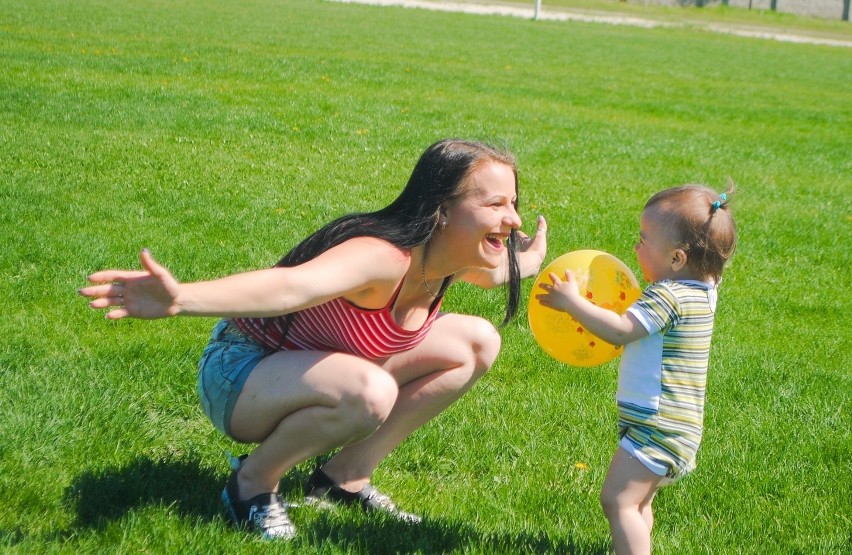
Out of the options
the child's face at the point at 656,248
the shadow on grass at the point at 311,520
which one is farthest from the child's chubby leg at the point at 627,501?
the child's face at the point at 656,248

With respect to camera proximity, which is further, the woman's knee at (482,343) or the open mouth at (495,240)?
the woman's knee at (482,343)

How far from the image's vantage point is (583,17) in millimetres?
37031

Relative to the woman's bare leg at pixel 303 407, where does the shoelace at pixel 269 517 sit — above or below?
below

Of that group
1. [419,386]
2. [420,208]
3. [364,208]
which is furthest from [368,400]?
[364,208]

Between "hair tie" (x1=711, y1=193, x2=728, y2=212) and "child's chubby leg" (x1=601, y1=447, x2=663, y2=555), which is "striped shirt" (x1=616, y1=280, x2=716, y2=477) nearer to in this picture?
"child's chubby leg" (x1=601, y1=447, x2=663, y2=555)

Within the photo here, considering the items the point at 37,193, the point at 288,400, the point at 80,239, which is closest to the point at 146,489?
the point at 288,400

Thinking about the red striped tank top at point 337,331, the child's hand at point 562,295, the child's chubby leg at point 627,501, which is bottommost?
the child's chubby leg at point 627,501

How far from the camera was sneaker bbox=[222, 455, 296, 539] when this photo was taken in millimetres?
3045

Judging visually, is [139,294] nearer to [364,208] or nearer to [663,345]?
[663,345]

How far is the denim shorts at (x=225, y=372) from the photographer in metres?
3.11

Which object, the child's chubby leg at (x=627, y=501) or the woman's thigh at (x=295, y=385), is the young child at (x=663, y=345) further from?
the woman's thigh at (x=295, y=385)

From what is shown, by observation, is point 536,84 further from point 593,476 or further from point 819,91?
point 593,476

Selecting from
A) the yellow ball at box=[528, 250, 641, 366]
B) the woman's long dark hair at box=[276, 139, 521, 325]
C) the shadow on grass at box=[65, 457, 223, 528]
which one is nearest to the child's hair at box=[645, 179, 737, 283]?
the yellow ball at box=[528, 250, 641, 366]

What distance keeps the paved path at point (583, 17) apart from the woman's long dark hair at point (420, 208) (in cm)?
2917
